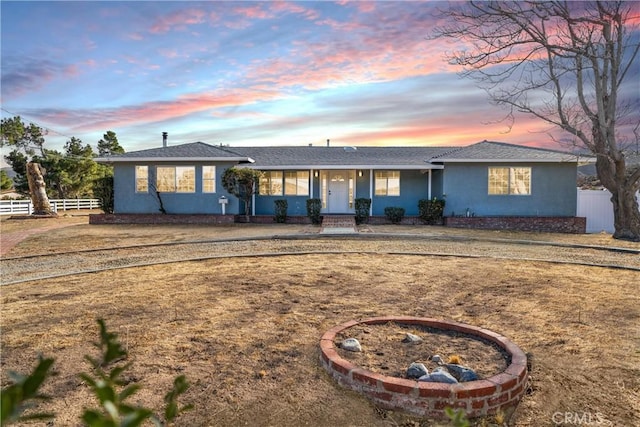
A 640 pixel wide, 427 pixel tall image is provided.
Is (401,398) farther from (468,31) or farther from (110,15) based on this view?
(468,31)

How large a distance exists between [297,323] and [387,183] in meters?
17.0

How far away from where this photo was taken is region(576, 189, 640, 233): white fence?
1867 centimetres

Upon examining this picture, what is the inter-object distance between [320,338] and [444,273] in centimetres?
423

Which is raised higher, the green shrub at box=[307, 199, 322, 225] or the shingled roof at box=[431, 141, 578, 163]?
the shingled roof at box=[431, 141, 578, 163]

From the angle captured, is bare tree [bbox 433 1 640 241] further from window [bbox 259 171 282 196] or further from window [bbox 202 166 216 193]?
window [bbox 202 166 216 193]

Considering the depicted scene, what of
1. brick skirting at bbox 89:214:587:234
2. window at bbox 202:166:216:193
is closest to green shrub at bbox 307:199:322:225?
brick skirting at bbox 89:214:587:234

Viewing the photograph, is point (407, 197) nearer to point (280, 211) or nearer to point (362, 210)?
point (362, 210)

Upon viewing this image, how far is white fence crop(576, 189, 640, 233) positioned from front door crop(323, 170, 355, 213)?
10.7 meters

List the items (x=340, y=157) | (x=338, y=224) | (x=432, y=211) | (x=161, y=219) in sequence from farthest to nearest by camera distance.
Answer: (x=340, y=157), (x=161, y=219), (x=432, y=211), (x=338, y=224)

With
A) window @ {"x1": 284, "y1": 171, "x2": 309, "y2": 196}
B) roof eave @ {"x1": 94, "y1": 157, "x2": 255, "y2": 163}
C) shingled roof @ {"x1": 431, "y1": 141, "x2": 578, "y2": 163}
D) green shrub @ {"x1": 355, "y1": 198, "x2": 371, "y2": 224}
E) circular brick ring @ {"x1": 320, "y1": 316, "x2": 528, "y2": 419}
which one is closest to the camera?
circular brick ring @ {"x1": 320, "y1": 316, "x2": 528, "y2": 419}

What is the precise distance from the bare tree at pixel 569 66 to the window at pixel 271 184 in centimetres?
976

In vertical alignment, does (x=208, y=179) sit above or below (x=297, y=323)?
above

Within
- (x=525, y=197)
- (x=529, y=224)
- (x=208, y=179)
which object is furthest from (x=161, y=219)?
(x=525, y=197)

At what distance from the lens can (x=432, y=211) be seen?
61.8 ft
